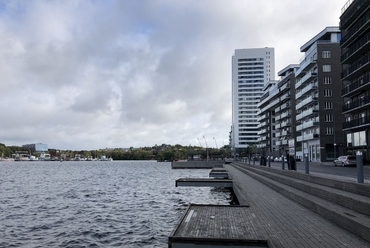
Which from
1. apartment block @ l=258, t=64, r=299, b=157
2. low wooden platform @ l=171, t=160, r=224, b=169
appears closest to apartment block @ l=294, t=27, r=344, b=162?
apartment block @ l=258, t=64, r=299, b=157

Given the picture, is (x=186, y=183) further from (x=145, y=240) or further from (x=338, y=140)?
(x=338, y=140)

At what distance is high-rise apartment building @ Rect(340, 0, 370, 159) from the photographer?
54938mm

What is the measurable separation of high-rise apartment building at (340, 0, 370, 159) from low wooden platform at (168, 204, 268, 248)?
48.5m

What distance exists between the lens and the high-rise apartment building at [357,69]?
2163 inches

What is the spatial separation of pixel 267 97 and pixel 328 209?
13785 cm

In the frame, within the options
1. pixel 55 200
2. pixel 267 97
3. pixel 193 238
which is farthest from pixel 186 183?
pixel 267 97

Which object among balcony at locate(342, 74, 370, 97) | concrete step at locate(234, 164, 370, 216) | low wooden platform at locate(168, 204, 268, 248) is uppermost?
balcony at locate(342, 74, 370, 97)

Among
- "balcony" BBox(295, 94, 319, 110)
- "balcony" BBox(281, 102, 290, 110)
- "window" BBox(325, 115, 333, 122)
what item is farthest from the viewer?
"balcony" BBox(281, 102, 290, 110)

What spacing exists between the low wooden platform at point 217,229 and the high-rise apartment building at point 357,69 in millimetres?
48518

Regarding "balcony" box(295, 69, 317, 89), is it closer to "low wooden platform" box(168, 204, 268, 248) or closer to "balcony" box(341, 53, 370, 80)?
"balcony" box(341, 53, 370, 80)

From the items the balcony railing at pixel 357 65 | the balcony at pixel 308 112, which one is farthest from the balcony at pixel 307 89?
the balcony railing at pixel 357 65

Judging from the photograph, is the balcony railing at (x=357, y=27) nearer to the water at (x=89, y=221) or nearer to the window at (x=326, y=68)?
the window at (x=326, y=68)

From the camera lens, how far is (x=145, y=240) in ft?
46.5

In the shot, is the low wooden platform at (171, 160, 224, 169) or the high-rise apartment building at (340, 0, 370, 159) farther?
the low wooden platform at (171, 160, 224, 169)
